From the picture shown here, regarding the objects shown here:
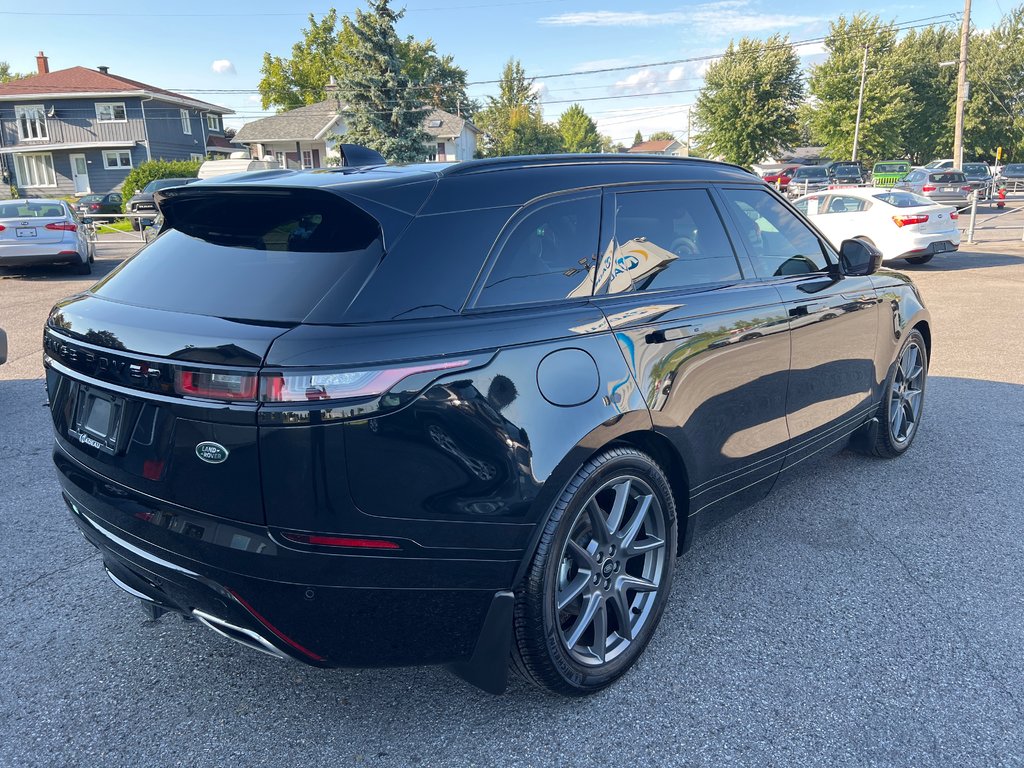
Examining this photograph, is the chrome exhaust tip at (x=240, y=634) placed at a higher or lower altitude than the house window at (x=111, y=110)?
lower

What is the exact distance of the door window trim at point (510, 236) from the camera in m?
2.43

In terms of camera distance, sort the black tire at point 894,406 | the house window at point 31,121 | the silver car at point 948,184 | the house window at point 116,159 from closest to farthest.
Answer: the black tire at point 894,406
the silver car at point 948,184
the house window at point 31,121
the house window at point 116,159

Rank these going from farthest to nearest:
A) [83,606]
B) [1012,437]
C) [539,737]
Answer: [1012,437]
[83,606]
[539,737]

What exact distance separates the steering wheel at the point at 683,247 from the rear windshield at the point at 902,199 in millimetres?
13512

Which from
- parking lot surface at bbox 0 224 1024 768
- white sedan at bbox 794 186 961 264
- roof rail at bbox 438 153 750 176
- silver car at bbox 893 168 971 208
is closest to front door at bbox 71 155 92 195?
silver car at bbox 893 168 971 208

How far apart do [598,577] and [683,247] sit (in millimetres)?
1409

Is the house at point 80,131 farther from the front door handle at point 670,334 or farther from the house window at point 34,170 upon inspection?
the front door handle at point 670,334

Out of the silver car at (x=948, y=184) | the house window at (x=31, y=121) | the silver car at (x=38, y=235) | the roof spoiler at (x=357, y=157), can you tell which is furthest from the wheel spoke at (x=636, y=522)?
the house window at (x=31, y=121)

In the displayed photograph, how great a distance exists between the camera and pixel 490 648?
7.90 feet

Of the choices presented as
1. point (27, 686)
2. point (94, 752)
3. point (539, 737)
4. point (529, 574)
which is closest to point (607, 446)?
point (529, 574)

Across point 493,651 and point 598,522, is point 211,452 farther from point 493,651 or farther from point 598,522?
point 598,522

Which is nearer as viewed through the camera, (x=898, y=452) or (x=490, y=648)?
(x=490, y=648)

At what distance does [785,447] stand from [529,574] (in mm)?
1780

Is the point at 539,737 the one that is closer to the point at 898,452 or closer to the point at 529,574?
the point at 529,574
